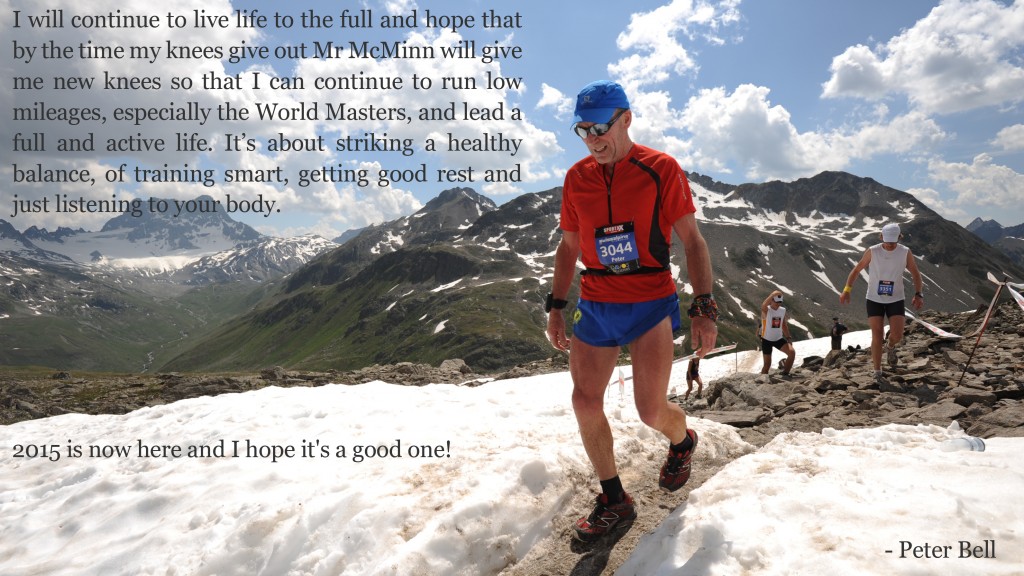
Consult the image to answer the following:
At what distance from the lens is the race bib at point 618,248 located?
497 cm

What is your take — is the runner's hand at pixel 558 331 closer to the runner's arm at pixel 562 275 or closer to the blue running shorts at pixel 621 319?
the runner's arm at pixel 562 275

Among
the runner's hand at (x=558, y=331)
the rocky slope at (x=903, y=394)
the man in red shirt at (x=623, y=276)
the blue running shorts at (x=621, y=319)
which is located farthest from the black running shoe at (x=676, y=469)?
the rocky slope at (x=903, y=394)

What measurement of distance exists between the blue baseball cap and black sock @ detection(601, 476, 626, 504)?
142 inches

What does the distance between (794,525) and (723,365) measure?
27.6 metres

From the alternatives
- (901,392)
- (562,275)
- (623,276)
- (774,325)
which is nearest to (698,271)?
(623,276)

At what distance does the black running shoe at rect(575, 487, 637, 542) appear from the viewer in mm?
5133

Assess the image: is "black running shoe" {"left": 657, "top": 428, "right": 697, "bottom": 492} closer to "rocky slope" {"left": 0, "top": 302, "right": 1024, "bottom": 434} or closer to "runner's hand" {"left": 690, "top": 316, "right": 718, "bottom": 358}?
"runner's hand" {"left": 690, "top": 316, "right": 718, "bottom": 358}

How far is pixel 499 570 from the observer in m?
4.97

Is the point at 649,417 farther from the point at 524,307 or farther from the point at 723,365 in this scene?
the point at 524,307

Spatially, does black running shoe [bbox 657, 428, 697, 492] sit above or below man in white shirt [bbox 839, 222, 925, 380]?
below

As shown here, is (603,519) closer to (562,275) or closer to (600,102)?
(562,275)

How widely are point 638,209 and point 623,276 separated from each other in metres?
0.66

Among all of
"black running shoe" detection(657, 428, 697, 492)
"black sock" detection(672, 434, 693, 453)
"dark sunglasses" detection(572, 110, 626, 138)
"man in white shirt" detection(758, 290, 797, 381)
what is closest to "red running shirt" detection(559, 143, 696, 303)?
"dark sunglasses" detection(572, 110, 626, 138)

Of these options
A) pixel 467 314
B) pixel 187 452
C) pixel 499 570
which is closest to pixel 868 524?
pixel 499 570
